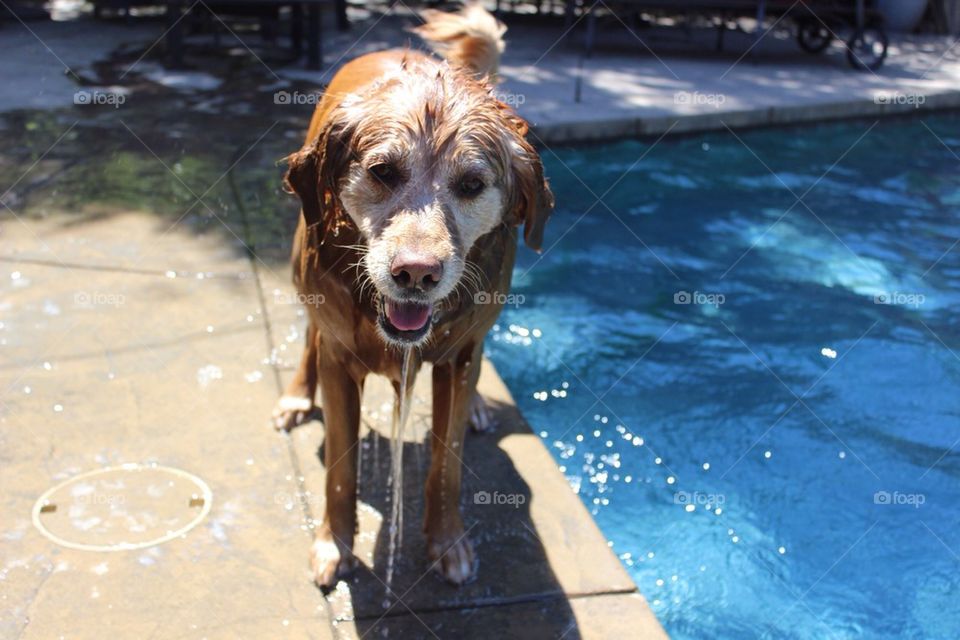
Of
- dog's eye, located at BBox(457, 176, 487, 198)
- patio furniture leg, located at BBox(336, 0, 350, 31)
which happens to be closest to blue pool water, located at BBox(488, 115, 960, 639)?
dog's eye, located at BBox(457, 176, 487, 198)

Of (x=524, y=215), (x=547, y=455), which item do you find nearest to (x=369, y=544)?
(x=547, y=455)

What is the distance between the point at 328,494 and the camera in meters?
3.36

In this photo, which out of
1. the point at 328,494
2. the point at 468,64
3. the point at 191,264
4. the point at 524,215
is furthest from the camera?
the point at 191,264

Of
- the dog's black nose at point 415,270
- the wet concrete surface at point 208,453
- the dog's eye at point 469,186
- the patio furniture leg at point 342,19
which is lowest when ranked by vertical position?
the patio furniture leg at point 342,19

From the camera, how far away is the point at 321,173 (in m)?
2.96

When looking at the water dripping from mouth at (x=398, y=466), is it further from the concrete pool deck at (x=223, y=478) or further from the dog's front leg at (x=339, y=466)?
the dog's front leg at (x=339, y=466)

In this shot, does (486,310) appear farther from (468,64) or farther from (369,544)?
(468,64)

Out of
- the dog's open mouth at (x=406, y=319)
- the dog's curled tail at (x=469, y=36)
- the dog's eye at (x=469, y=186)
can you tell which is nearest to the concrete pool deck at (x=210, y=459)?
the dog's open mouth at (x=406, y=319)

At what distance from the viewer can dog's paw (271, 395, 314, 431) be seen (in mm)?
4031

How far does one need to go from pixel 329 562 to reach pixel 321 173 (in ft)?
4.40

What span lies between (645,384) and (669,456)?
718 mm

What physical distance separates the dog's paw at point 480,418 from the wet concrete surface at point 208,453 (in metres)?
0.04

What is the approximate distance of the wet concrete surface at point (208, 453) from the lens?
3.08 meters

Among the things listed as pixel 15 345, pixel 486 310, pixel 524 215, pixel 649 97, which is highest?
pixel 524 215
